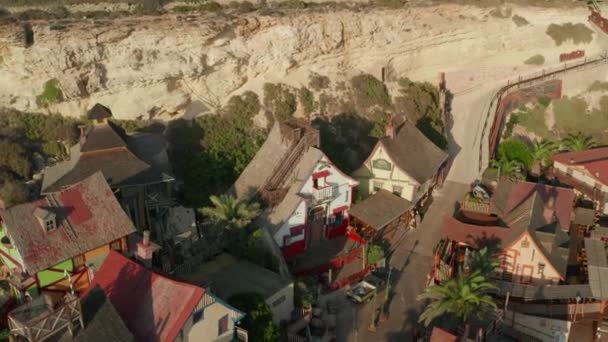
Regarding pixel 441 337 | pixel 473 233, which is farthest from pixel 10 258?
pixel 473 233

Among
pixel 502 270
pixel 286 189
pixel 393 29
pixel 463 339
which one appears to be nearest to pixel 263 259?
pixel 286 189

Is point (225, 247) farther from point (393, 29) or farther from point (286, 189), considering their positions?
point (393, 29)

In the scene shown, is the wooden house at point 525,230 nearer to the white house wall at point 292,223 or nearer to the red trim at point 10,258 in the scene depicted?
the white house wall at point 292,223

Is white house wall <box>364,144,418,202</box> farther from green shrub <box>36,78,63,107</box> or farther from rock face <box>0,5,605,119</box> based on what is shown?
green shrub <box>36,78,63,107</box>

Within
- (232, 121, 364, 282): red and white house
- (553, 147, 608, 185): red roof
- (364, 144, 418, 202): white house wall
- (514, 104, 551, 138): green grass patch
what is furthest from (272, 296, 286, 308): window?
(514, 104, 551, 138): green grass patch

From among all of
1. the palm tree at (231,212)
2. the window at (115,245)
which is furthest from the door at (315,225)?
the window at (115,245)

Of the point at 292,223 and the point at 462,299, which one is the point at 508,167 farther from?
the point at 292,223
